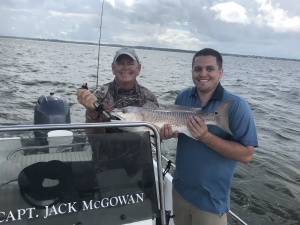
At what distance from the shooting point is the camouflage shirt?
433cm

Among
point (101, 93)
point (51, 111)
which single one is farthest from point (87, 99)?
point (51, 111)

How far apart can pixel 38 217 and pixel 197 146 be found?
5.82 ft

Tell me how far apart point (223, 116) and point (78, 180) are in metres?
1.55

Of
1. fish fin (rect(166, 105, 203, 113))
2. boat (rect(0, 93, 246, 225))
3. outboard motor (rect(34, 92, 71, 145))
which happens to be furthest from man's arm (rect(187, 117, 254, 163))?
outboard motor (rect(34, 92, 71, 145))

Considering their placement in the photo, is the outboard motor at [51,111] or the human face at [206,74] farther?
the outboard motor at [51,111]

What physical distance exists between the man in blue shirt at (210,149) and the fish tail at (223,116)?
0.23 ft

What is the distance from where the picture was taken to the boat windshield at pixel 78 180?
8.29 feet

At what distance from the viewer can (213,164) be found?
11.4ft

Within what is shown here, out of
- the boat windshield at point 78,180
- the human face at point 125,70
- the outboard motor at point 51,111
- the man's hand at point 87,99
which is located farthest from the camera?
Result: the outboard motor at point 51,111

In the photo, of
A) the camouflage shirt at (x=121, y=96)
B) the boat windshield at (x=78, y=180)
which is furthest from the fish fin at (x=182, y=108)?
the boat windshield at (x=78, y=180)

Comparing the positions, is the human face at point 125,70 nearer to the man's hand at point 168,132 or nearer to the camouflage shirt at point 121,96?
the camouflage shirt at point 121,96

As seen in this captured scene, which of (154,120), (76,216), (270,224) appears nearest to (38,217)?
(76,216)

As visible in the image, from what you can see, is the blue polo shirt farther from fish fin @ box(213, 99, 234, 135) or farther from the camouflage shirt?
the camouflage shirt

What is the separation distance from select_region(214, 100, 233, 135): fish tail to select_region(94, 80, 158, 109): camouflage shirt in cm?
120
